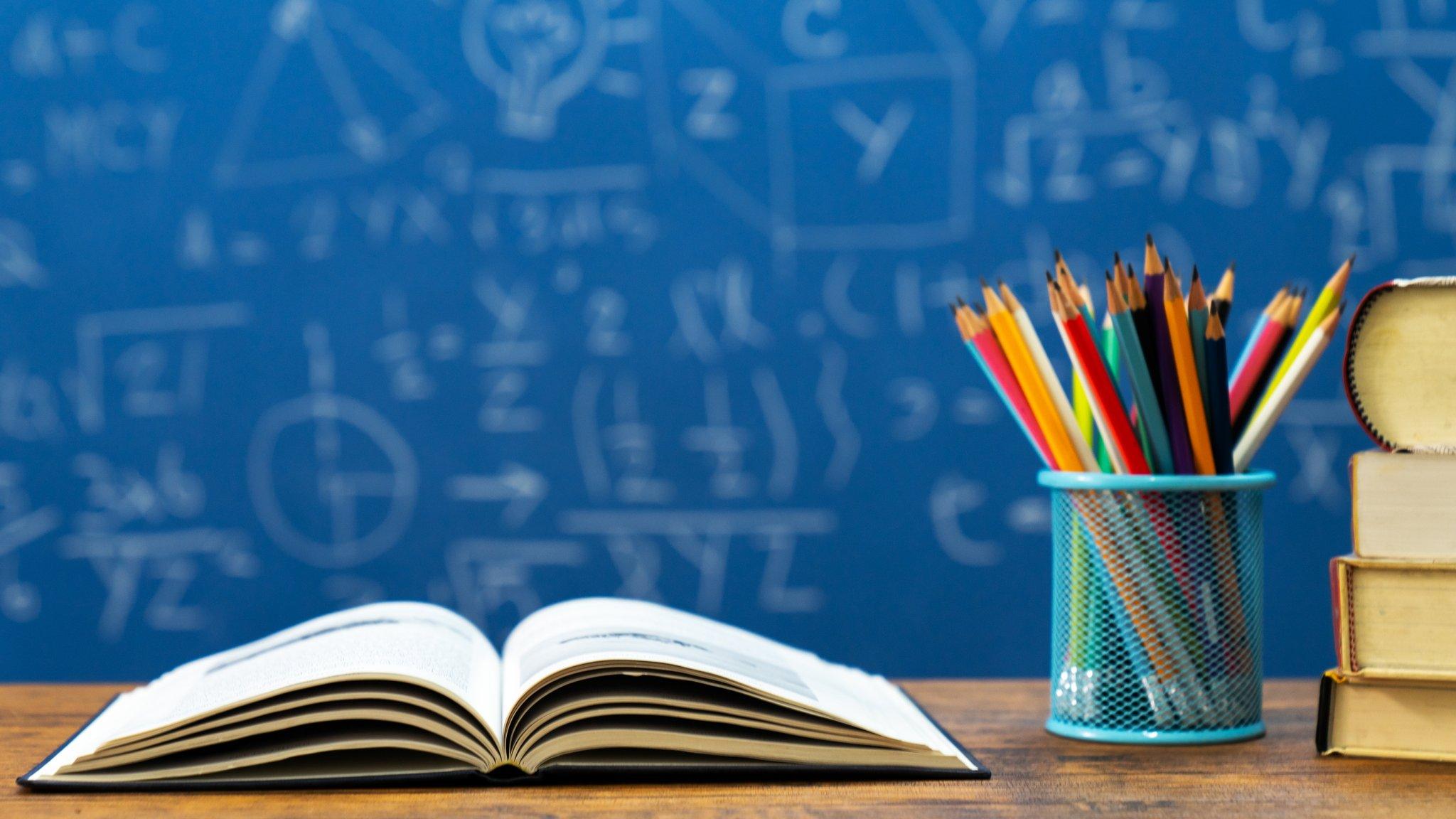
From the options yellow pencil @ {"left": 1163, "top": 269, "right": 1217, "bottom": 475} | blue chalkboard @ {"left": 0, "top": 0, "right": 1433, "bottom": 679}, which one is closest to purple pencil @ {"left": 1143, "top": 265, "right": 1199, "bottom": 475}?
yellow pencil @ {"left": 1163, "top": 269, "right": 1217, "bottom": 475}

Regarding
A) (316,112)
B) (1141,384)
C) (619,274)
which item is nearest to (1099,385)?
(1141,384)

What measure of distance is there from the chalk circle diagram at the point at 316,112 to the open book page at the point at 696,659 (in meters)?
1.17

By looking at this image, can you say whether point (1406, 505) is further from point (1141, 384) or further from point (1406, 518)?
point (1141, 384)

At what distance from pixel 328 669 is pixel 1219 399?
0.43 meters

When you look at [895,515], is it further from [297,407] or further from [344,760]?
[344,760]

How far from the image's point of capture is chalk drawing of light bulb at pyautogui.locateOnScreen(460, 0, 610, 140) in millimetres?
1738

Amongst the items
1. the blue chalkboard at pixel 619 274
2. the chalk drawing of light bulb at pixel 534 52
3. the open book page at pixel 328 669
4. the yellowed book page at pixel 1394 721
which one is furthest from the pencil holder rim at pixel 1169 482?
the chalk drawing of light bulb at pixel 534 52

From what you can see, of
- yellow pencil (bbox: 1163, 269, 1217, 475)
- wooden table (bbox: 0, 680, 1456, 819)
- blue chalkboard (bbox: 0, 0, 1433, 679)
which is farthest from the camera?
blue chalkboard (bbox: 0, 0, 1433, 679)

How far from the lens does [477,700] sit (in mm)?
540

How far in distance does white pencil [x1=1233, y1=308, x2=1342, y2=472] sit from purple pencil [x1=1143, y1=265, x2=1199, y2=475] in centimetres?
4

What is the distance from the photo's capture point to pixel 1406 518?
55 cm

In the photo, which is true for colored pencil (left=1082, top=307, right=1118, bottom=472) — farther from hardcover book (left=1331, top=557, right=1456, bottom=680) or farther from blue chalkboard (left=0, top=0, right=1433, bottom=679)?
blue chalkboard (left=0, top=0, right=1433, bottom=679)

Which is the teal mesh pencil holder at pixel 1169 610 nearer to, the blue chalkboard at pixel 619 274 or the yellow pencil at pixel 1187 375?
the yellow pencil at pixel 1187 375

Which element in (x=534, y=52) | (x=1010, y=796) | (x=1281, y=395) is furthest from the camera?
(x=534, y=52)
